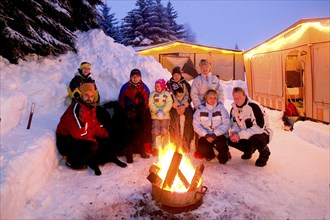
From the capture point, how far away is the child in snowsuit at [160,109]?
6184mm

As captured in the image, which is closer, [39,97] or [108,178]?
[108,178]

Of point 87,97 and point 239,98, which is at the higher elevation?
point 87,97

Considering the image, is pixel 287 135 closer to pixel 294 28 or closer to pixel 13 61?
pixel 294 28

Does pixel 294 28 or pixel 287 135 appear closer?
pixel 287 135

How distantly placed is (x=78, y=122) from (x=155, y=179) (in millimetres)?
2019

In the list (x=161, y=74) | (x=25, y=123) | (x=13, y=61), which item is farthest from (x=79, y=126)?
(x=161, y=74)

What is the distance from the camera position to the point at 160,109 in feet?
20.3

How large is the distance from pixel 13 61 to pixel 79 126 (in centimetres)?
328

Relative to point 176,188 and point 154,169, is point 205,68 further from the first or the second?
point 176,188

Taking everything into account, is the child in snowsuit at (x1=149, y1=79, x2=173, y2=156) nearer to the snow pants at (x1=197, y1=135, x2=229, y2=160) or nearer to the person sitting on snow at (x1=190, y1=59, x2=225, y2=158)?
the person sitting on snow at (x1=190, y1=59, x2=225, y2=158)

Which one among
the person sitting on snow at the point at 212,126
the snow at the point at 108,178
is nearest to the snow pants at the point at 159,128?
the snow at the point at 108,178

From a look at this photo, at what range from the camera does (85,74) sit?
683 centimetres

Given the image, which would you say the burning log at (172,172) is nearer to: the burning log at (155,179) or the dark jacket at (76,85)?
the burning log at (155,179)

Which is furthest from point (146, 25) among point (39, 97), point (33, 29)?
point (39, 97)
